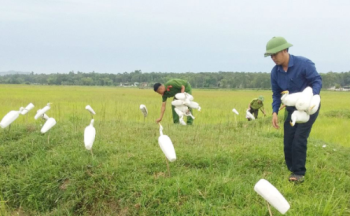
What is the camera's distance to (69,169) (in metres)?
3.75

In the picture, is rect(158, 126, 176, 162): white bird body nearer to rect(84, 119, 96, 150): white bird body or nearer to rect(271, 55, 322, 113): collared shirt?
rect(84, 119, 96, 150): white bird body

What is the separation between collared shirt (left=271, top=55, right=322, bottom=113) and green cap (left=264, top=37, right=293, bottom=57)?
8.1 inches

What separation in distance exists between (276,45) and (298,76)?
41 centimetres

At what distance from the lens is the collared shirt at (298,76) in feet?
10.6

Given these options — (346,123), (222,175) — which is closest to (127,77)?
(346,123)

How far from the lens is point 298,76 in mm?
3336

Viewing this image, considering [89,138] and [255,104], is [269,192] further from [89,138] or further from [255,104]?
[255,104]

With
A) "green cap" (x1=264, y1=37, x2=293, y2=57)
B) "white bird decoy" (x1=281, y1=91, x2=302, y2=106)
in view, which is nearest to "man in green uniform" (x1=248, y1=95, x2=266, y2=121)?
"green cap" (x1=264, y1=37, x2=293, y2=57)

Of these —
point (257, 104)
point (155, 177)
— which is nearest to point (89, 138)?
point (155, 177)

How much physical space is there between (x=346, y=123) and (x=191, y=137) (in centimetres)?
541

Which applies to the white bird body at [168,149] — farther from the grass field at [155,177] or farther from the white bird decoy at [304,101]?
the white bird decoy at [304,101]

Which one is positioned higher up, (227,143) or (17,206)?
(227,143)

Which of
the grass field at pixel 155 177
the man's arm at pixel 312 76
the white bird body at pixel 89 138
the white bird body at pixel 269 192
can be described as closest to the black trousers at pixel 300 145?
the grass field at pixel 155 177

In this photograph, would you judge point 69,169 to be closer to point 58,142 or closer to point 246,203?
point 58,142
